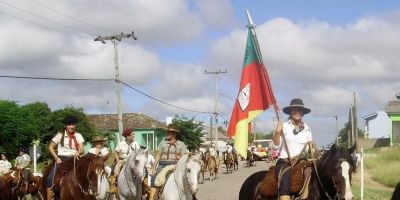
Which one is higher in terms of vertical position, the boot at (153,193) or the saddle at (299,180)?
the saddle at (299,180)

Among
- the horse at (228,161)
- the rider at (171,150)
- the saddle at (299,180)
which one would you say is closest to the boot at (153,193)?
the rider at (171,150)

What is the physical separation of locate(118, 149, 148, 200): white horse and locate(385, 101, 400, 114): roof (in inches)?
1847

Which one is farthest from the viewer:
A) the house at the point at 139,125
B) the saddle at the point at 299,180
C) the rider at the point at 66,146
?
the house at the point at 139,125

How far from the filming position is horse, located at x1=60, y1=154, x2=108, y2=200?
9695mm

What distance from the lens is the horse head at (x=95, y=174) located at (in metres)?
9.66

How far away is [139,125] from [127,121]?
89.5 inches

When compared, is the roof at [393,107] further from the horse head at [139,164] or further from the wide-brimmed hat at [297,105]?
the wide-brimmed hat at [297,105]

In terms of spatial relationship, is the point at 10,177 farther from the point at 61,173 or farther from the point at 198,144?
the point at 198,144

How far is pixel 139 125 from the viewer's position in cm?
7125

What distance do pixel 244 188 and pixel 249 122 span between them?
1.14 m

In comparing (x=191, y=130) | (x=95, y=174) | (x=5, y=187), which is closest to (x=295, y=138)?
(x=95, y=174)

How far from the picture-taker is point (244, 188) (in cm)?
1012

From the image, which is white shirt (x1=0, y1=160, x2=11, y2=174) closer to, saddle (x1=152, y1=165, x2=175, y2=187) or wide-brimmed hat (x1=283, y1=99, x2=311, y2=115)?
saddle (x1=152, y1=165, x2=175, y2=187)

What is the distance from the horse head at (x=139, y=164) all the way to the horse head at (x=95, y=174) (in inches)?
72.0
